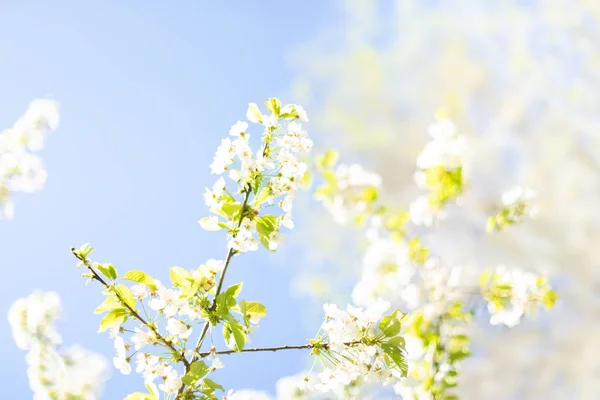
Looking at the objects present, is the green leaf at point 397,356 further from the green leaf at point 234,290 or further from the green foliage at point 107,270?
the green foliage at point 107,270

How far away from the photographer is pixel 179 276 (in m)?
1.23

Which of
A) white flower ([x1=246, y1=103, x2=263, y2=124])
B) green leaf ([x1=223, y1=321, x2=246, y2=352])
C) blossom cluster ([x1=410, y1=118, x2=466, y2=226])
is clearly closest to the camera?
blossom cluster ([x1=410, y1=118, x2=466, y2=226])

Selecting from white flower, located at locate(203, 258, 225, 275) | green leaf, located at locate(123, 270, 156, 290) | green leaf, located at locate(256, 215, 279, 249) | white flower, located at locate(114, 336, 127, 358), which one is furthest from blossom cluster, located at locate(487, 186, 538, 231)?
white flower, located at locate(114, 336, 127, 358)

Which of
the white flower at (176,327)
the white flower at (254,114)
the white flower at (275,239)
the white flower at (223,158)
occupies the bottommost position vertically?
the white flower at (176,327)

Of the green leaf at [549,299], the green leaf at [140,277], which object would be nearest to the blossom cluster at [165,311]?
the green leaf at [140,277]

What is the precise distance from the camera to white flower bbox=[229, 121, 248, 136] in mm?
1362

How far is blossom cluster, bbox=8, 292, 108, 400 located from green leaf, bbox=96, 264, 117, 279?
1.28 ft

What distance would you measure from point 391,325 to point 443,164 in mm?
521

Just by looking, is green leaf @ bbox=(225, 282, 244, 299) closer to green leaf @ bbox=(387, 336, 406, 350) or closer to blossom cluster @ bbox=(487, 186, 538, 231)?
green leaf @ bbox=(387, 336, 406, 350)

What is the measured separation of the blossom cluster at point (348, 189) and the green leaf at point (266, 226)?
0.31m

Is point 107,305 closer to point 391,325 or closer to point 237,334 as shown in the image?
point 237,334

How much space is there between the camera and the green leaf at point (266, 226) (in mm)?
1291

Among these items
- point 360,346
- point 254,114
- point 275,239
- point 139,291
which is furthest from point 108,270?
point 360,346

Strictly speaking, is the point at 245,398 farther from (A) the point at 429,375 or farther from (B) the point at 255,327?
(A) the point at 429,375
